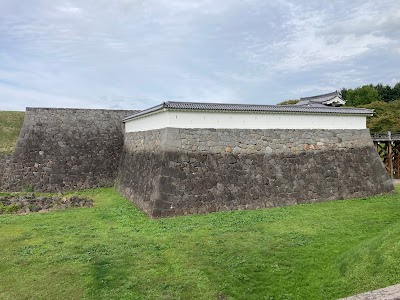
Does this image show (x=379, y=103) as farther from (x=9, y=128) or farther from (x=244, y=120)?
(x=9, y=128)

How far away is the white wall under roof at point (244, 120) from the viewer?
37.4ft

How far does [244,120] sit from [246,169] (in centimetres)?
177

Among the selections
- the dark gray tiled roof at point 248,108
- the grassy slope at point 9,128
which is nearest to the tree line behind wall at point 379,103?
the dark gray tiled roof at point 248,108

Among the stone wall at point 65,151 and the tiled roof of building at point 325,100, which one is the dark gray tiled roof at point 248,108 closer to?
the tiled roof of building at point 325,100

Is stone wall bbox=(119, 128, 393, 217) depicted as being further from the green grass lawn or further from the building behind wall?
the green grass lawn

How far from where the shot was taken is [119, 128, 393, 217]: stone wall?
10.7 m

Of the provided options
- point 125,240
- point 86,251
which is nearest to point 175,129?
point 125,240

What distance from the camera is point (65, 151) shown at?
1681 centimetres

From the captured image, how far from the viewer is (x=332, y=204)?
12.0 meters

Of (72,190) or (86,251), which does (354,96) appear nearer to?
(72,190)

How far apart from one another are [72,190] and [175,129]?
7495 mm

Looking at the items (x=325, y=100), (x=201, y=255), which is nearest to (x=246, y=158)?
(x=201, y=255)

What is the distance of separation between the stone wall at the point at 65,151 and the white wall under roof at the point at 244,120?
3.48 m

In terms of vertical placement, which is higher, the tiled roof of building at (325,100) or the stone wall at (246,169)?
the tiled roof of building at (325,100)
